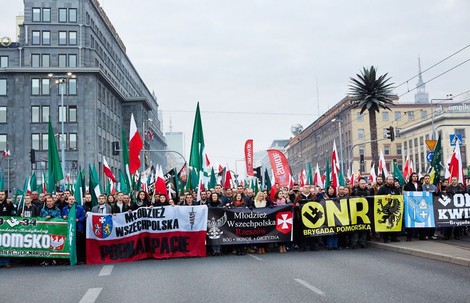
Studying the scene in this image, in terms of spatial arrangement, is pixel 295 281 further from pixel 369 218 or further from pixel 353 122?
pixel 353 122

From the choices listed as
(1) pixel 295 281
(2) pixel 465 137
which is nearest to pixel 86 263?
(1) pixel 295 281

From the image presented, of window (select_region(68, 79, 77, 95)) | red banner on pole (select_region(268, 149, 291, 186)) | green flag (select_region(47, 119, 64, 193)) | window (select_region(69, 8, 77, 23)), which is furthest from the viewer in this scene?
window (select_region(69, 8, 77, 23))

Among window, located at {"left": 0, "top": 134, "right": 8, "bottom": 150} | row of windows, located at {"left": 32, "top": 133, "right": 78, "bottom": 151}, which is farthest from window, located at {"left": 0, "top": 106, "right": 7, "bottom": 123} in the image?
row of windows, located at {"left": 32, "top": 133, "right": 78, "bottom": 151}

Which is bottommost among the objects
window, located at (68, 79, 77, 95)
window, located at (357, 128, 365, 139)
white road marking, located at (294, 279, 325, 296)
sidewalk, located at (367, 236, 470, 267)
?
white road marking, located at (294, 279, 325, 296)

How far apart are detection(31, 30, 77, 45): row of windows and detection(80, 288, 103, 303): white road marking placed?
221 ft

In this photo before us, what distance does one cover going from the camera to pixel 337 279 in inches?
387

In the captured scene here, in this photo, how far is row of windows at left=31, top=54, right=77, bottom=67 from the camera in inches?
2827

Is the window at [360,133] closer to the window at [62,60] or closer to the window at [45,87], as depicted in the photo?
the window at [62,60]

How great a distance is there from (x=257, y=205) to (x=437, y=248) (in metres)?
4.71

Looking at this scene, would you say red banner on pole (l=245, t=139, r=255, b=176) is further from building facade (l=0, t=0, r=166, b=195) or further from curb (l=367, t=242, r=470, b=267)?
building facade (l=0, t=0, r=166, b=195)

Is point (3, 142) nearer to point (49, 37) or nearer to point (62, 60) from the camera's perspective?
point (62, 60)

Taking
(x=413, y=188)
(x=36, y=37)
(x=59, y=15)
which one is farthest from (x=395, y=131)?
(x=413, y=188)

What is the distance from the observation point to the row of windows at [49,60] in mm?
71812

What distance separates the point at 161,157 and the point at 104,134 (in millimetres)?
64859
